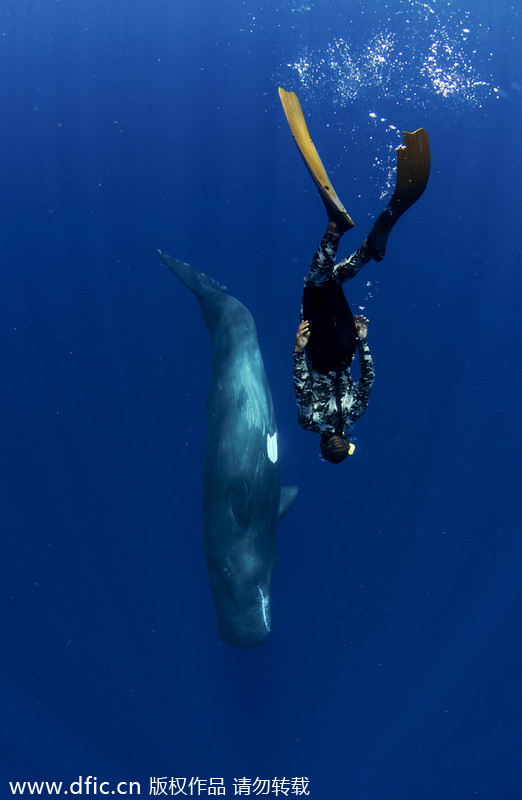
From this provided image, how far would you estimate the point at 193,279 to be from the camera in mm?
10211

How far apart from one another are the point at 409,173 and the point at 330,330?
1912mm

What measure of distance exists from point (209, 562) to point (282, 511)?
1.47 meters

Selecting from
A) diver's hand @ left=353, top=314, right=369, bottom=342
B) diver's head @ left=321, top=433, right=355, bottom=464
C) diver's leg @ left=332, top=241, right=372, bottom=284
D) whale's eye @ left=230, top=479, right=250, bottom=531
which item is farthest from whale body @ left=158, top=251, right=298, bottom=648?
diver's leg @ left=332, top=241, right=372, bottom=284

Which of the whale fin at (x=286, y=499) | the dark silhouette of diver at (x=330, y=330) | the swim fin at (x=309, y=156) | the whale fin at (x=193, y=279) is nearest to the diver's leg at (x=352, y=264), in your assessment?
the dark silhouette of diver at (x=330, y=330)

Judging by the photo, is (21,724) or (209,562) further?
(21,724)

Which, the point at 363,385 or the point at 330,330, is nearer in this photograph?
the point at 330,330

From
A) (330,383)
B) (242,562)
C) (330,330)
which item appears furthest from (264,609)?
(330,330)

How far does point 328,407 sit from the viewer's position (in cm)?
688

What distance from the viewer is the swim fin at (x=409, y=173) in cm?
545

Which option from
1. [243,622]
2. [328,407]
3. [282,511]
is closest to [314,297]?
[328,407]

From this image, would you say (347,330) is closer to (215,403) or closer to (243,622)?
(215,403)

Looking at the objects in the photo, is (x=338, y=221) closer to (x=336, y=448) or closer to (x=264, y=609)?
(x=336, y=448)

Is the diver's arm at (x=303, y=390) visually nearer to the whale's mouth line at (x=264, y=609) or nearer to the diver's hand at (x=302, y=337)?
the diver's hand at (x=302, y=337)

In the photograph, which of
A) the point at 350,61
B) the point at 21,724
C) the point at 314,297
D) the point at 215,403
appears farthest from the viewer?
the point at 350,61
